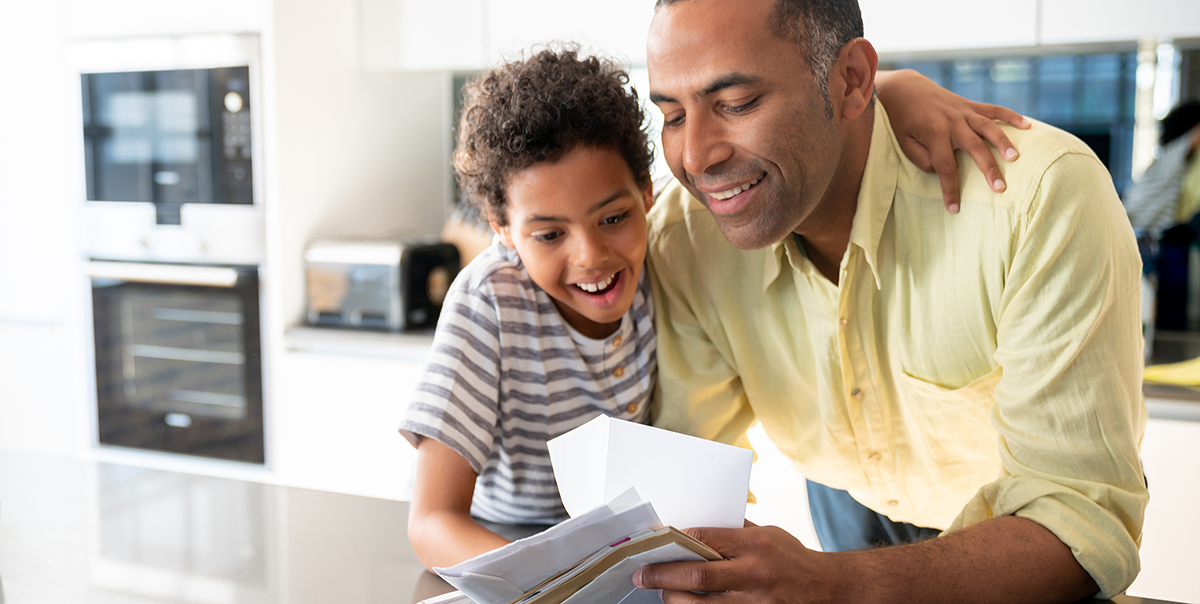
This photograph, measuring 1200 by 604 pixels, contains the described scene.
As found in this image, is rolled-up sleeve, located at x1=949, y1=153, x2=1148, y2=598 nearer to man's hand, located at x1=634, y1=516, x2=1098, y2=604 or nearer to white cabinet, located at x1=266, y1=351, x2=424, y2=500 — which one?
man's hand, located at x1=634, y1=516, x2=1098, y2=604

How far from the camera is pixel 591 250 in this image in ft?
3.64

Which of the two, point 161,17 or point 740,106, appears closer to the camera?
point 740,106

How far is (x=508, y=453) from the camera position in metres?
1.16

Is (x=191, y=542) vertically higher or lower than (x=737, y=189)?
lower

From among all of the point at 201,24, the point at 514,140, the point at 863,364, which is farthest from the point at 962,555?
the point at 201,24

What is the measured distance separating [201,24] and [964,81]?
221cm

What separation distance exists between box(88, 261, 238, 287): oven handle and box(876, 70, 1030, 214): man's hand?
209 centimetres

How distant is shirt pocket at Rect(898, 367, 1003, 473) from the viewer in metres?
1.16

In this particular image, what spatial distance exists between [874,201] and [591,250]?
1.19 ft

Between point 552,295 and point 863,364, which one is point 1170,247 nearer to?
point 863,364

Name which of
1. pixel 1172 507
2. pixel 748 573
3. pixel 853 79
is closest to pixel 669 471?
pixel 748 573

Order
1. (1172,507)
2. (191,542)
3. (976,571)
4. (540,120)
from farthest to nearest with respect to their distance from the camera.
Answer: (1172,507)
(540,120)
(191,542)
(976,571)

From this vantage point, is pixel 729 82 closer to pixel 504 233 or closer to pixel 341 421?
A: pixel 504 233

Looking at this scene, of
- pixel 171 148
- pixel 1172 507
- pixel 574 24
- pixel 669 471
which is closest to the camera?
pixel 669 471
